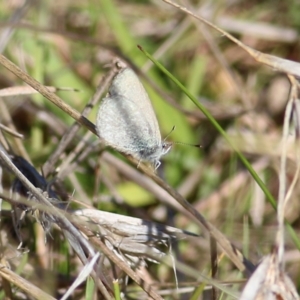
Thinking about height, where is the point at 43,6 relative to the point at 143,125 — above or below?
above

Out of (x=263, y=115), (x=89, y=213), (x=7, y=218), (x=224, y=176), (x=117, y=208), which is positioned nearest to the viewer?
(x=89, y=213)

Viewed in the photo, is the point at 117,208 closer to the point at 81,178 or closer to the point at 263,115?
the point at 81,178

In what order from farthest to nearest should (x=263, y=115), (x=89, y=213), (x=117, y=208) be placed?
(x=263, y=115), (x=117, y=208), (x=89, y=213)

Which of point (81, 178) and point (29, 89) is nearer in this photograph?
point (29, 89)

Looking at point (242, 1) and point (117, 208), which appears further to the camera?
point (242, 1)

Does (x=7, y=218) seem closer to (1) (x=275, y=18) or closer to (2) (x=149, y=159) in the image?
(2) (x=149, y=159)

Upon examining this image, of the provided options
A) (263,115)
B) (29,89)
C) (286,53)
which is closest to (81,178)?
(29,89)

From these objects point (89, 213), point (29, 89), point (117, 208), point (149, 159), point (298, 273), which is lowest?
point (298, 273)

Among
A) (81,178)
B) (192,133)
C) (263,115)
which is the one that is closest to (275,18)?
(263,115)

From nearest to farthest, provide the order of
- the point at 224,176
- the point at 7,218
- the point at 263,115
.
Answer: the point at 7,218
the point at 224,176
the point at 263,115
